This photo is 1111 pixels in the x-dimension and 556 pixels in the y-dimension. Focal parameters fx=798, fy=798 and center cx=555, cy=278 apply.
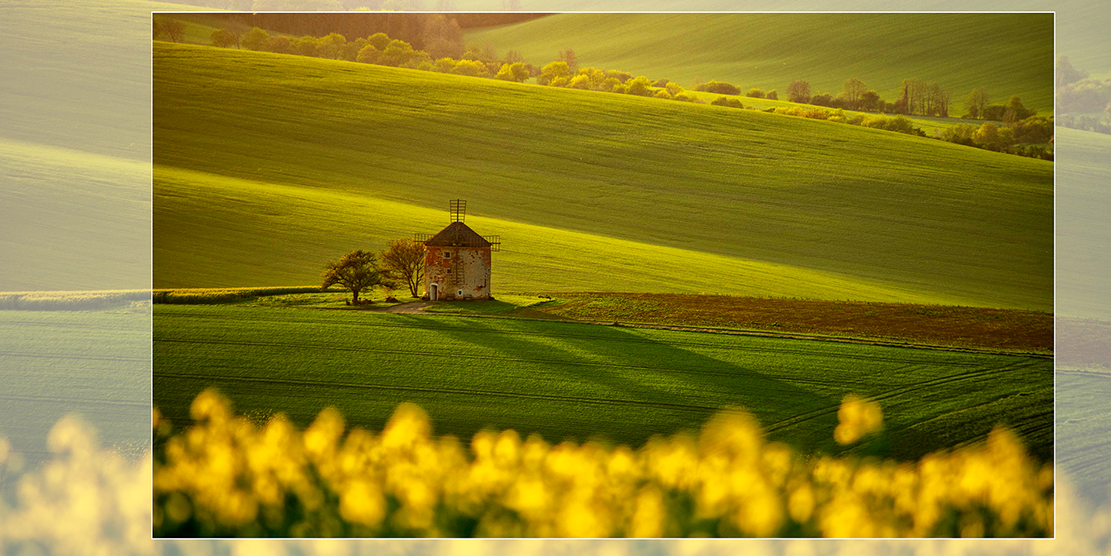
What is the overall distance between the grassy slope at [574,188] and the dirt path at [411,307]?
754 millimetres

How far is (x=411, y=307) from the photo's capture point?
700cm

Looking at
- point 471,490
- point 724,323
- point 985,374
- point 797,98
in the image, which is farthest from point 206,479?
point 797,98

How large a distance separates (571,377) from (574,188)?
3572 mm

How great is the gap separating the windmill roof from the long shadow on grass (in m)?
0.73

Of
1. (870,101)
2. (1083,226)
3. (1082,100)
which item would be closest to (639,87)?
(870,101)

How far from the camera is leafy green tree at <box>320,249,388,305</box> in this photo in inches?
277

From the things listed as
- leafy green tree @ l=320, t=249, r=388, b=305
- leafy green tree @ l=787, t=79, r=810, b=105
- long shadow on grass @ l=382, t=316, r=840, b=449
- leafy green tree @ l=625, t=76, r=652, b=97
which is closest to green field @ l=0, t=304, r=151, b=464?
leafy green tree @ l=320, t=249, r=388, b=305

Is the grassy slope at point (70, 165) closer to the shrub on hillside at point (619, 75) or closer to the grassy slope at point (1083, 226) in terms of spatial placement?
the shrub on hillside at point (619, 75)

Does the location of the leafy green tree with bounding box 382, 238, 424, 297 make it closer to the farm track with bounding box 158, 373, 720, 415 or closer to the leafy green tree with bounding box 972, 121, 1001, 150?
the farm track with bounding box 158, 373, 720, 415

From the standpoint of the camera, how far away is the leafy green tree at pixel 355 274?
704 centimetres

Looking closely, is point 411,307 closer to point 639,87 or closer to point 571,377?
point 571,377

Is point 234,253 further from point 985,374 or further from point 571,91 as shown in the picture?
point 985,374

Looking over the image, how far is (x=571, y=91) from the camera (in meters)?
9.67

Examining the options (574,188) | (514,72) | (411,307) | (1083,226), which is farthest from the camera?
(574,188)
